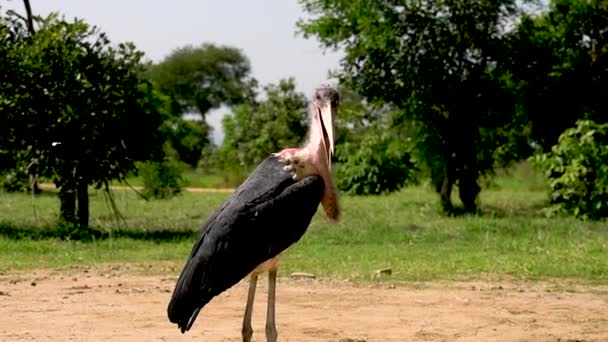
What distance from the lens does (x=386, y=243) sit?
13.6 metres

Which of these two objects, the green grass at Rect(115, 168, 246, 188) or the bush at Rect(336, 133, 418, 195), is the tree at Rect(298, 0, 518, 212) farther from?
the green grass at Rect(115, 168, 246, 188)

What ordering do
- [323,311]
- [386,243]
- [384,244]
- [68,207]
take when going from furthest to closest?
[68,207] < [386,243] < [384,244] < [323,311]

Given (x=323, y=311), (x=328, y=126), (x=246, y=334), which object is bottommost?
(x=323, y=311)

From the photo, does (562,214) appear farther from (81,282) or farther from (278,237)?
(278,237)

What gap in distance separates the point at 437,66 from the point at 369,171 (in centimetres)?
712

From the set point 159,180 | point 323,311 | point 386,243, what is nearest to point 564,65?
point 386,243

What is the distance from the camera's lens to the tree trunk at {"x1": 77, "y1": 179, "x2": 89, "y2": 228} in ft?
46.6

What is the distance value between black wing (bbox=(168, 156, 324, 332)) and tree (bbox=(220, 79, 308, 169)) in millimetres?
26200

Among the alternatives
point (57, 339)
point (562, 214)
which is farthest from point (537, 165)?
point (57, 339)

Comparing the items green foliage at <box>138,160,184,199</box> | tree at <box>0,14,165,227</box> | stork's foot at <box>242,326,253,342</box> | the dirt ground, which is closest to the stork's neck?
stork's foot at <box>242,326,253,342</box>

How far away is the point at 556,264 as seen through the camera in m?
10.9

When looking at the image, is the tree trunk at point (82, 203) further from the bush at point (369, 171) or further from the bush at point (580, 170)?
the bush at point (369, 171)

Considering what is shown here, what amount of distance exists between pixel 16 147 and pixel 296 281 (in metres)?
5.77

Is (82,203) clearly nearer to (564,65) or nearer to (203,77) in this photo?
(564,65)
